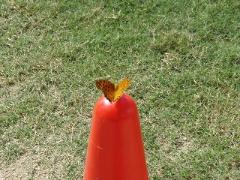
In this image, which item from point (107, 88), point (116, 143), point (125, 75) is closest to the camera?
point (107, 88)

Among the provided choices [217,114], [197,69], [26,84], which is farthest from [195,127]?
[26,84]

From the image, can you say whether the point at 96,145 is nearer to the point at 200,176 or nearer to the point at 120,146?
the point at 120,146

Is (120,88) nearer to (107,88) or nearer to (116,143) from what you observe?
(107,88)

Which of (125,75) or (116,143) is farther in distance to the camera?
(125,75)

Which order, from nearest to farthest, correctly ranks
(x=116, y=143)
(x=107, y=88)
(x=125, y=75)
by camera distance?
1. (x=107, y=88)
2. (x=116, y=143)
3. (x=125, y=75)

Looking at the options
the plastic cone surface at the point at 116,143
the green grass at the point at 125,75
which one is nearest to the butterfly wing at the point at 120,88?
the plastic cone surface at the point at 116,143

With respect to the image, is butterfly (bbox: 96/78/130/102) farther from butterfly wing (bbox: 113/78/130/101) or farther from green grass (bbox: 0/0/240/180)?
green grass (bbox: 0/0/240/180)

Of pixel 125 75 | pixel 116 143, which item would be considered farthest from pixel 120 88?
pixel 125 75
